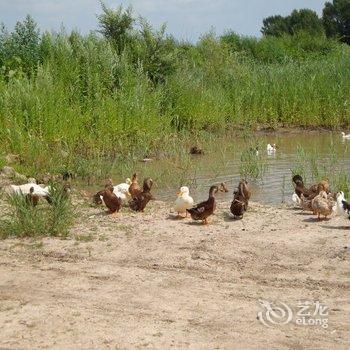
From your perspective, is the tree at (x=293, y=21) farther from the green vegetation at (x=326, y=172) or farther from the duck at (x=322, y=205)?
the duck at (x=322, y=205)

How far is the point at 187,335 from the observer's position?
18.4 feet

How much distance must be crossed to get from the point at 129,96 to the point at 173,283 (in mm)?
11204

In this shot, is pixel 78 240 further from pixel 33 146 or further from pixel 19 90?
pixel 19 90

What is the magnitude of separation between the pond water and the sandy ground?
229 cm

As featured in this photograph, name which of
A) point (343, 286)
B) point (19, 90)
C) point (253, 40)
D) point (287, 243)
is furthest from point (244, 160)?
point (253, 40)

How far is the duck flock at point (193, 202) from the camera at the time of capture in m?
9.52

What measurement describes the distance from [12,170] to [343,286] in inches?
303

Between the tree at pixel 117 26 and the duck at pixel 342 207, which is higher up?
the tree at pixel 117 26

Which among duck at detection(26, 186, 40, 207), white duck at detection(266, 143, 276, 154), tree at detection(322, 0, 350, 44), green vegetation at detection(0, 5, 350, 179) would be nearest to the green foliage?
green vegetation at detection(0, 5, 350, 179)

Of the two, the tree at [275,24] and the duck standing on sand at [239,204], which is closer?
the duck standing on sand at [239,204]

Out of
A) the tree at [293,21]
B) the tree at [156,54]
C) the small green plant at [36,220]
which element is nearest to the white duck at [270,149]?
the tree at [156,54]

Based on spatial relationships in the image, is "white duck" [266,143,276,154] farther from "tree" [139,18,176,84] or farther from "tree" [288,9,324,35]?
"tree" [288,9,324,35]

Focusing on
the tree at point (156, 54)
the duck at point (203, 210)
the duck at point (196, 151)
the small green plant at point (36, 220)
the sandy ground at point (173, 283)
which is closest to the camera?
the sandy ground at point (173, 283)

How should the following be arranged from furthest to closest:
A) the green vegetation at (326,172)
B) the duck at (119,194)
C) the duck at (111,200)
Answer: the green vegetation at (326,172) < the duck at (119,194) < the duck at (111,200)
